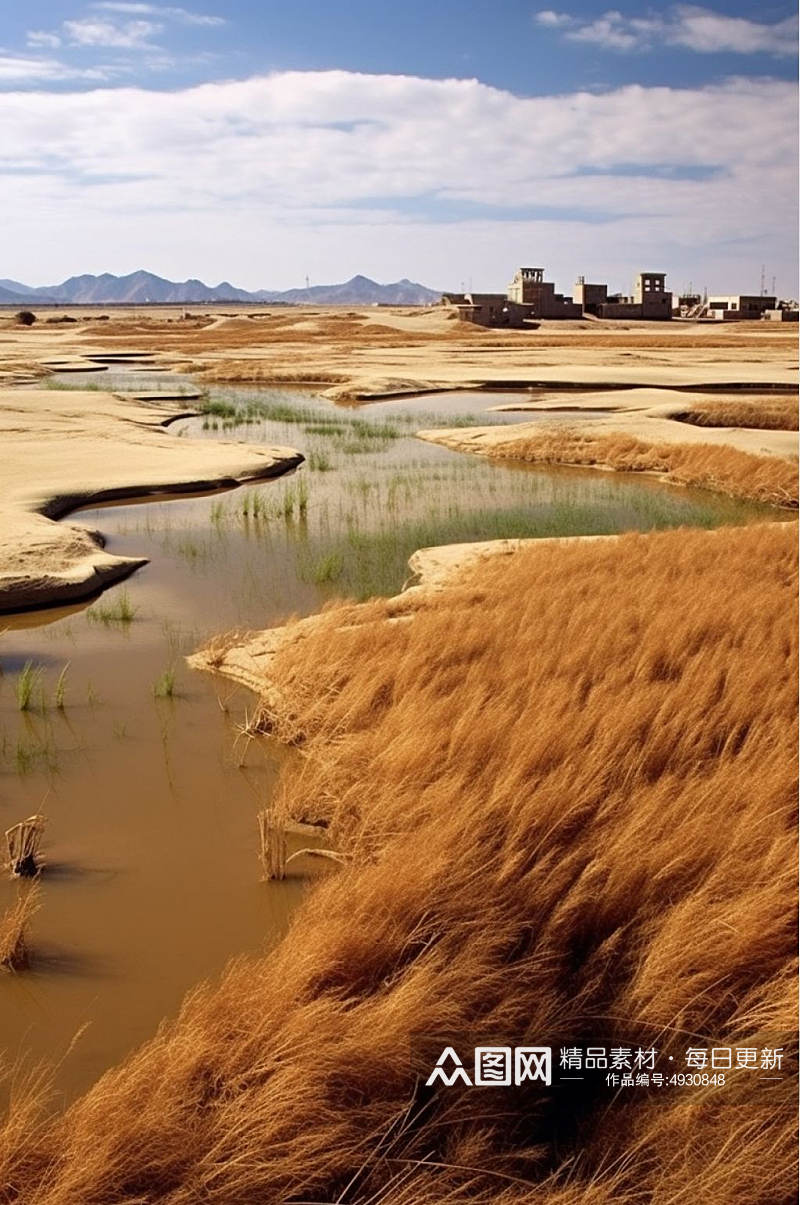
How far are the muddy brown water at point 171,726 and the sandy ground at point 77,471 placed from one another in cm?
29

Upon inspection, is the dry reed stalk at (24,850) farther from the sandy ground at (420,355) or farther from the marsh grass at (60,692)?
the sandy ground at (420,355)

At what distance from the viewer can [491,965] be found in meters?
4.05

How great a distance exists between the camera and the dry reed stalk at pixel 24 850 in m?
5.13

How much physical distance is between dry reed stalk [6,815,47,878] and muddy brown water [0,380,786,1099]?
9cm

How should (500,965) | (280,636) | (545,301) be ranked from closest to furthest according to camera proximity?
1. (500,965)
2. (280,636)
3. (545,301)

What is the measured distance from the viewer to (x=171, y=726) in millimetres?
7035

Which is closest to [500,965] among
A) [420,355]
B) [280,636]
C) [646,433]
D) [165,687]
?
[165,687]

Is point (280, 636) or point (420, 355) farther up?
point (420, 355)

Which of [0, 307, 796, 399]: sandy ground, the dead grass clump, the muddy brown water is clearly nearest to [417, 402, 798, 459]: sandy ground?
the muddy brown water

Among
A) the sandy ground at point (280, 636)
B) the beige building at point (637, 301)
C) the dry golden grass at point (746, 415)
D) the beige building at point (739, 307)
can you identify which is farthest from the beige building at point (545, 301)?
the sandy ground at point (280, 636)

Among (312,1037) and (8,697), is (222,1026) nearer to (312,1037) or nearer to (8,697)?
(312,1037)

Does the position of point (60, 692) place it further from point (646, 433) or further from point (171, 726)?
point (646, 433)

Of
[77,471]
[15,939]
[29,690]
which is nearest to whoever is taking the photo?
[15,939]

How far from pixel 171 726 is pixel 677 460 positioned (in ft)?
43.3
